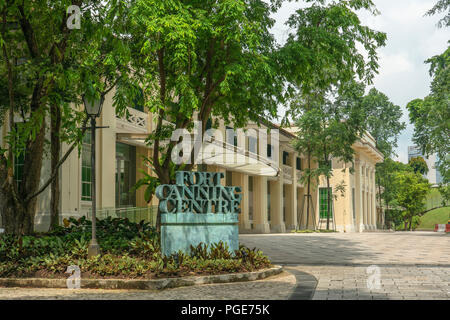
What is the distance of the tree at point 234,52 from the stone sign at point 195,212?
1.78 metres

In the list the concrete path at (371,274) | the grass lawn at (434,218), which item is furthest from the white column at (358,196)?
the concrete path at (371,274)

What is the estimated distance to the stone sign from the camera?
1174 cm

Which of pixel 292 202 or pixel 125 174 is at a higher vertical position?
pixel 125 174

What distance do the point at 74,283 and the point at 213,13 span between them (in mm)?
6998

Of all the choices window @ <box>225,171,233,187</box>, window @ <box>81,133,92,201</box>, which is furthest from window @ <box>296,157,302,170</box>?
window @ <box>81,133,92,201</box>

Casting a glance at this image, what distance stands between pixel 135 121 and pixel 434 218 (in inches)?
2753

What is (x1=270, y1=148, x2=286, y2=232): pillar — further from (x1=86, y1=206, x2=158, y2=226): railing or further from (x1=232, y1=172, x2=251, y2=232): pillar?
(x1=86, y1=206, x2=158, y2=226): railing

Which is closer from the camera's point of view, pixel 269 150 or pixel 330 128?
pixel 330 128

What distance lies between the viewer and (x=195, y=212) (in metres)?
12.3

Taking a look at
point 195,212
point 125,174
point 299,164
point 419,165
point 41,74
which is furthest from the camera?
point 419,165

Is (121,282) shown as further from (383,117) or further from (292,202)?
(383,117)

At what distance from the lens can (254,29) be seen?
1352 centimetres

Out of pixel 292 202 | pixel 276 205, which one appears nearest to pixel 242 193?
pixel 276 205
